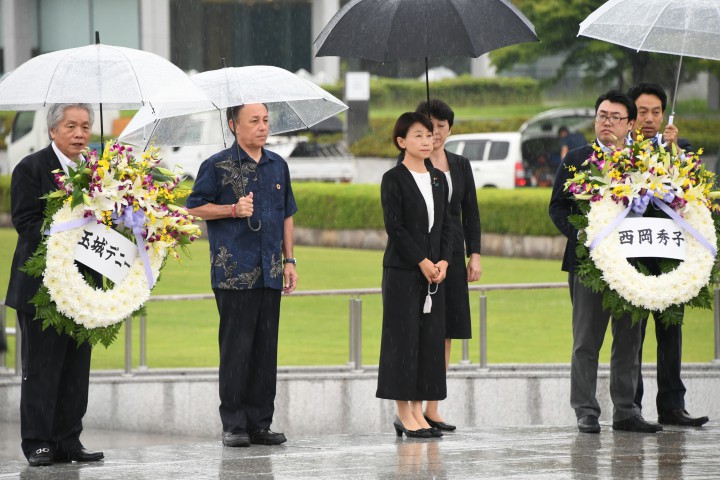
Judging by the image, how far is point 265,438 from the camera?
7.27 meters

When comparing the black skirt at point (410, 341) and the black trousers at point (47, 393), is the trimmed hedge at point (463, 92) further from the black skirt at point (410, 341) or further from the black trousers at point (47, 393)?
the black trousers at point (47, 393)

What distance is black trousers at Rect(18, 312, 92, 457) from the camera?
6.63m

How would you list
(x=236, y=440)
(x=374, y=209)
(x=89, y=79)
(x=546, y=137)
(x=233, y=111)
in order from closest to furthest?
(x=89, y=79) → (x=236, y=440) → (x=233, y=111) → (x=374, y=209) → (x=546, y=137)

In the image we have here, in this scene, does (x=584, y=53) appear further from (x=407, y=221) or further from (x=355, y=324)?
(x=407, y=221)

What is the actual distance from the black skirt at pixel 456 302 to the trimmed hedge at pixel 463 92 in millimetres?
29291

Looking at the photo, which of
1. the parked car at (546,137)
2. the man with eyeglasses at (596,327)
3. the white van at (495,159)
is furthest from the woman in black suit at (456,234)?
the parked car at (546,137)

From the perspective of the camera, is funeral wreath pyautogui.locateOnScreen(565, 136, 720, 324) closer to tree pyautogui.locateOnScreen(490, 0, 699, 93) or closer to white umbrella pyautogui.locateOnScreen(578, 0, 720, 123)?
white umbrella pyautogui.locateOnScreen(578, 0, 720, 123)

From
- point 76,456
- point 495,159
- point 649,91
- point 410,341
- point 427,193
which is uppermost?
point 495,159

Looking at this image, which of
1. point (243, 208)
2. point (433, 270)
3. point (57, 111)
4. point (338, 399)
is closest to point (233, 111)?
Answer: point (243, 208)

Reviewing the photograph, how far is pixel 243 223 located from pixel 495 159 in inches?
→ 685

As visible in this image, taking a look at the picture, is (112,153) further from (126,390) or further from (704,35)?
(126,390)

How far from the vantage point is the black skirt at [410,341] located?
24.2ft

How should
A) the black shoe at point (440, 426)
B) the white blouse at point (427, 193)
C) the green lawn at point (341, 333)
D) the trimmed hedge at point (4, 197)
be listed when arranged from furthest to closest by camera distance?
1. the trimmed hedge at point (4, 197)
2. the green lawn at point (341, 333)
3. the black shoe at point (440, 426)
4. the white blouse at point (427, 193)

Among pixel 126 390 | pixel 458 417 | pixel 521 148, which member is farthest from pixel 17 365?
pixel 521 148
